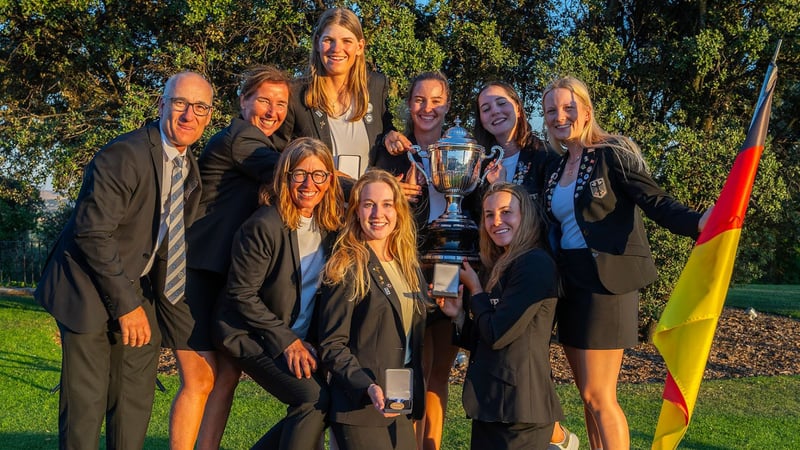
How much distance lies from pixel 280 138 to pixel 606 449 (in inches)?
95.1

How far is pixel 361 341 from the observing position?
338 cm

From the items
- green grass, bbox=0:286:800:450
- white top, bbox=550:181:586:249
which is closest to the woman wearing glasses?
white top, bbox=550:181:586:249

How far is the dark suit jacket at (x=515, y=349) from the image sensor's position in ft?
10.9

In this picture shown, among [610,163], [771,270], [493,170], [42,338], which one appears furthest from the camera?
[771,270]

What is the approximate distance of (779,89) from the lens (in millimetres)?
11156

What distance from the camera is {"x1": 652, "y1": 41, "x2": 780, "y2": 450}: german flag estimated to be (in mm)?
3230

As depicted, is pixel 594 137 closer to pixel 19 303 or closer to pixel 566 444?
pixel 566 444

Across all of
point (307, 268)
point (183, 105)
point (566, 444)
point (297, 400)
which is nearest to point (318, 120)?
point (183, 105)

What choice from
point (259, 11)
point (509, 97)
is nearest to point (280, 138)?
point (509, 97)

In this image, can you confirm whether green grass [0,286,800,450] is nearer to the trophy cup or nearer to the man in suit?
the man in suit

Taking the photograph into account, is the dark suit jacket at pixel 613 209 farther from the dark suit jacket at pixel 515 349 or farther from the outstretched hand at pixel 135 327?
the outstretched hand at pixel 135 327

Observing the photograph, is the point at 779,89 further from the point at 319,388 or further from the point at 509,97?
the point at 319,388

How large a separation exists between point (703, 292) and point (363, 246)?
1.59m

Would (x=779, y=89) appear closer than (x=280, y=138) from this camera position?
No
